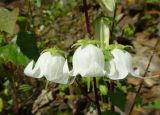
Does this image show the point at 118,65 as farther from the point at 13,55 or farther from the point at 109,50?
the point at 13,55

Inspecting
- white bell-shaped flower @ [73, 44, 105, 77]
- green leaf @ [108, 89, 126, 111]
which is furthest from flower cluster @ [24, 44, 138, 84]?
green leaf @ [108, 89, 126, 111]

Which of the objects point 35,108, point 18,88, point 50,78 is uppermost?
point 50,78

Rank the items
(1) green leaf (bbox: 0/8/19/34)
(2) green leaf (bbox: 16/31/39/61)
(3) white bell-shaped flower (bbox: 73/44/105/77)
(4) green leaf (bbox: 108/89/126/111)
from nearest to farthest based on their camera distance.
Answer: (3) white bell-shaped flower (bbox: 73/44/105/77), (1) green leaf (bbox: 0/8/19/34), (2) green leaf (bbox: 16/31/39/61), (4) green leaf (bbox: 108/89/126/111)

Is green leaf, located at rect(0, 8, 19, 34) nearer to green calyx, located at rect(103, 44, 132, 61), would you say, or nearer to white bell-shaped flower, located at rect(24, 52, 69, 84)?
white bell-shaped flower, located at rect(24, 52, 69, 84)

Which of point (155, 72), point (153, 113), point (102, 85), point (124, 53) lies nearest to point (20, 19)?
point (102, 85)

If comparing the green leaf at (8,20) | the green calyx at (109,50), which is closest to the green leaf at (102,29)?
the green calyx at (109,50)

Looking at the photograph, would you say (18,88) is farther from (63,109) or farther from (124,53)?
(124,53)
